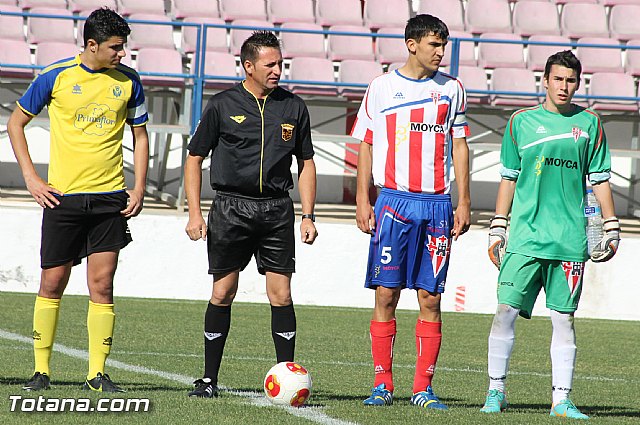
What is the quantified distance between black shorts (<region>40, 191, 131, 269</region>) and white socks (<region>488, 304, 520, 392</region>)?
7.04ft

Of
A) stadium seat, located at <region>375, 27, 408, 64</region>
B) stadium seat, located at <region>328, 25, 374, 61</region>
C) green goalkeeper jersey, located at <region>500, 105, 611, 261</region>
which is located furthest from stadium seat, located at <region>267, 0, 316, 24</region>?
green goalkeeper jersey, located at <region>500, 105, 611, 261</region>

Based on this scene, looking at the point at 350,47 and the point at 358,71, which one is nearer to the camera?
the point at 358,71

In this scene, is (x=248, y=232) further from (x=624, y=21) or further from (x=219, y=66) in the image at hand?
(x=624, y=21)

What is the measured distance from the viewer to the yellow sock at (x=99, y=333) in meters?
6.26

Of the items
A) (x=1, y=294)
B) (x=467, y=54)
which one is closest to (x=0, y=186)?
(x=1, y=294)

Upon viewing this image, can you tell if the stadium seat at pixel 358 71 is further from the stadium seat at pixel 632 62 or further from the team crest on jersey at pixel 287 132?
the team crest on jersey at pixel 287 132

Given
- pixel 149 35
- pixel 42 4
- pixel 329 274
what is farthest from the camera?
pixel 42 4

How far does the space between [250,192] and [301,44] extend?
11.1 metres

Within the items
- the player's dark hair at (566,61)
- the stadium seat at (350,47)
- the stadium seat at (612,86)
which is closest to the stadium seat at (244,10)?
the stadium seat at (350,47)

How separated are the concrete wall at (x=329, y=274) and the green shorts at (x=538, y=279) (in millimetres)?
7194

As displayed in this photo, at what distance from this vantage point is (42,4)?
17109mm

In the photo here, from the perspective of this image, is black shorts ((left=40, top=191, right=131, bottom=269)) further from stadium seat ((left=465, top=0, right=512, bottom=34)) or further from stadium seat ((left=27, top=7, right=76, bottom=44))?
stadium seat ((left=465, top=0, right=512, bottom=34))

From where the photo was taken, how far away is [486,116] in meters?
17.8

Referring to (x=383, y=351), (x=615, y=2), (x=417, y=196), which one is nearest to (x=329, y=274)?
(x=383, y=351)
